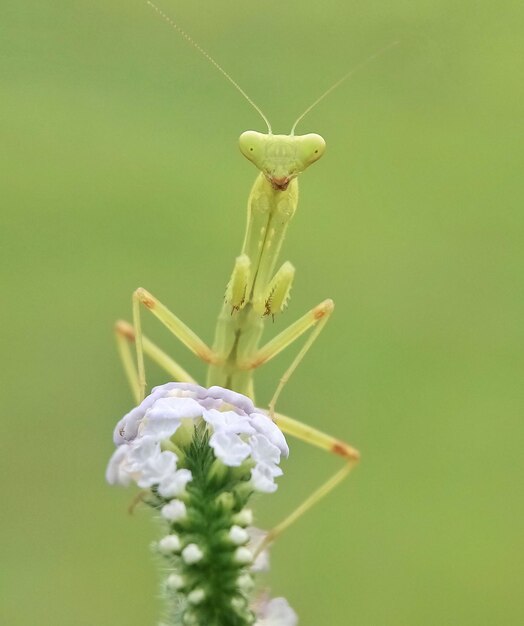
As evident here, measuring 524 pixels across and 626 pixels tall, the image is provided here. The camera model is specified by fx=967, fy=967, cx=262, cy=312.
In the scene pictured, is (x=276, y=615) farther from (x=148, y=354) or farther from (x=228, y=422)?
(x=148, y=354)

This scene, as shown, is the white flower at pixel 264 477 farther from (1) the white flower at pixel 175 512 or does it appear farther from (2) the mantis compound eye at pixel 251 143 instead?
(2) the mantis compound eye at pixel 251 143

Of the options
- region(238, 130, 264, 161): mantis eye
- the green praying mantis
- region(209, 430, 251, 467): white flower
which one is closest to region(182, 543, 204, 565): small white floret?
region(209, 430, 251, 467): white flower

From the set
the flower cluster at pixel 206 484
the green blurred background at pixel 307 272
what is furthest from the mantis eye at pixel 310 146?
the green blurred background at pixel 307 272

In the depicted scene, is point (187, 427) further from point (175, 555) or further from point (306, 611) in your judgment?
point (306, 611)

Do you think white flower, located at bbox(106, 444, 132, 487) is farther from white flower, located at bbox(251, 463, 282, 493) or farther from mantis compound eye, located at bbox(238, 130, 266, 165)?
mantis compound eye, located at bbox(238, 130, 266, 165)

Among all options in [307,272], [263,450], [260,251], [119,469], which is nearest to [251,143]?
[260,251]
